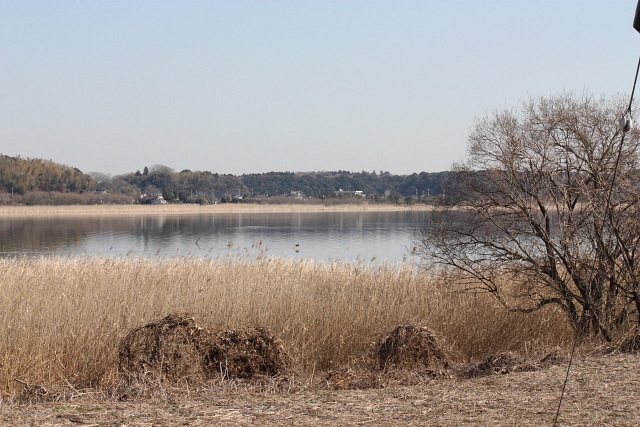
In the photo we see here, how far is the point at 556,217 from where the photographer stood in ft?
33.6

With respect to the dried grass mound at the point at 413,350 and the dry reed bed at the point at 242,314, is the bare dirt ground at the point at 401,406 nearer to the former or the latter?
the dried grass mound at the point at 413,350

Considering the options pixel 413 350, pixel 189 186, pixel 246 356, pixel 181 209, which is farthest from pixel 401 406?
pixel 189 186

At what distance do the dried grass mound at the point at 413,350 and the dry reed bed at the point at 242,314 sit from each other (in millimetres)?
808

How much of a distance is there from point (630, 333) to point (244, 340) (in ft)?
15.5

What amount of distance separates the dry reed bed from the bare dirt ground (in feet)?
6.29

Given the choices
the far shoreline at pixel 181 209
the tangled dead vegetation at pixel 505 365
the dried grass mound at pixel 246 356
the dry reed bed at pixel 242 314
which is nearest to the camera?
the tangled dead vegetation at pixel 505 365

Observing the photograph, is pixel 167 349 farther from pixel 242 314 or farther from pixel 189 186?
pixel 189 186

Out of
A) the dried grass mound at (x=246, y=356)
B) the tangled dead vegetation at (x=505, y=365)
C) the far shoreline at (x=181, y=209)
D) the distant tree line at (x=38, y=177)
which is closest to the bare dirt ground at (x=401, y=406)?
the tangled dead vegetation at (x=505, y=365)

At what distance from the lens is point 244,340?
303 inches

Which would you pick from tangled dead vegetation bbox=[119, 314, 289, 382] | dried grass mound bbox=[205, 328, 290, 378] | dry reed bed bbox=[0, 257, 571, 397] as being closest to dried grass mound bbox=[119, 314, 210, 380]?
tangled dead vegetation bbox=[119, 314, 289, 382]

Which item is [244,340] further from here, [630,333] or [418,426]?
[630,333]

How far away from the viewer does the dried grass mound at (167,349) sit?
23.6 feet

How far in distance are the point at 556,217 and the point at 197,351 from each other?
597 cm

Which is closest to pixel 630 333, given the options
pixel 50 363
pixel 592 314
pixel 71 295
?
pixel 592 314
